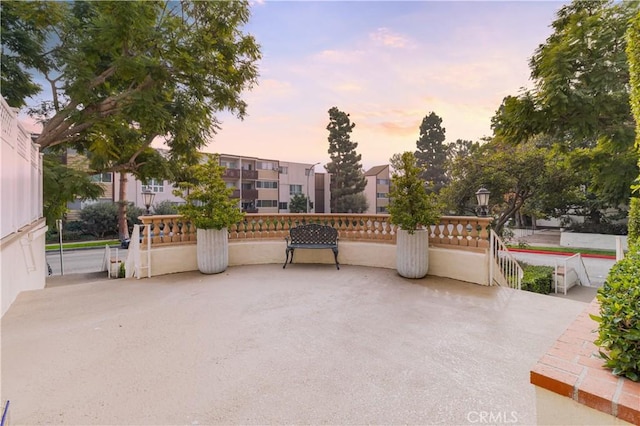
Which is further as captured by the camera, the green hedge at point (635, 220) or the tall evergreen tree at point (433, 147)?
the tall evergreen tree at point (433, 147)

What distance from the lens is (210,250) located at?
641cm

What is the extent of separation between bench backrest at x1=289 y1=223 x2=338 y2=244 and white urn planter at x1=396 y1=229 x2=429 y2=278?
1.84m

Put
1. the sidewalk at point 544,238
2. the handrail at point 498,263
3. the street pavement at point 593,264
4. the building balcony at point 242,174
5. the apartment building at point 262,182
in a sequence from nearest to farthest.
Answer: the handrail at point 498,263 < the street pavement at point 593,264 < the sidewalk at point 544,238 < the building balcony at point 242,174 < the apartment building at point 262,182

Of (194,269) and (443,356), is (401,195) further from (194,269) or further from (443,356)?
(194,269)

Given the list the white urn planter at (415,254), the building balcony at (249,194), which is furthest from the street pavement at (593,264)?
the building balcony at (249,194)

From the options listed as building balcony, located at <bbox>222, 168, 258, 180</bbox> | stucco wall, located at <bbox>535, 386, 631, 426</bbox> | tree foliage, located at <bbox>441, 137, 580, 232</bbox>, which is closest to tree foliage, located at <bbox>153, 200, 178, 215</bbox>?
building balcony, located at <bbox>222, 168, 258, 180</bbox>

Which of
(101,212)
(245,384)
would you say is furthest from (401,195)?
(101,212)

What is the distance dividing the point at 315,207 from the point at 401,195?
36.6 metres

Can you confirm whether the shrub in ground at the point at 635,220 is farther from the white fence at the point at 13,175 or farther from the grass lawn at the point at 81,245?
the grass lawn at the point at 81,245

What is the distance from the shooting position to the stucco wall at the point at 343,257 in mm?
5723

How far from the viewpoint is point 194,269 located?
6793 millimetres

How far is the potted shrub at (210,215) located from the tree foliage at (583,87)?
8074 millimetres

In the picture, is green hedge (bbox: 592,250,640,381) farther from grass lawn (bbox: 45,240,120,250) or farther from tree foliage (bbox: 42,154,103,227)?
grass lawn (bbox: 45,240,120,250)

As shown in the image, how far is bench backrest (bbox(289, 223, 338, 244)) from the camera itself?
7.08 metres
